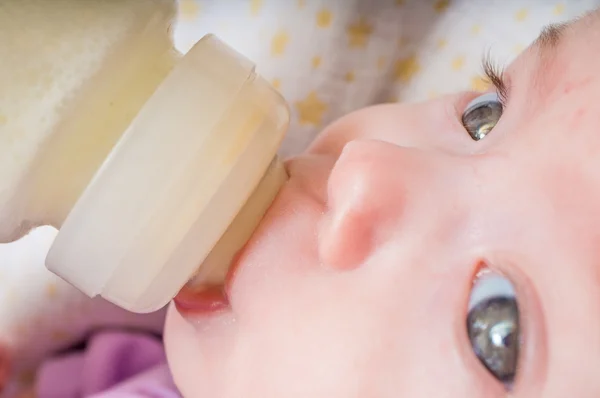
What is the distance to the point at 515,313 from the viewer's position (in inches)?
22.3

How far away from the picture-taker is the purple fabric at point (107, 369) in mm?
900

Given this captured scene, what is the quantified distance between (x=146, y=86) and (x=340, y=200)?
17 cm

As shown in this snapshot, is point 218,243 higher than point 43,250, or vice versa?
point 218,243

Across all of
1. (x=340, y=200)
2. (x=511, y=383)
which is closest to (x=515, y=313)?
(x=511, y=383)

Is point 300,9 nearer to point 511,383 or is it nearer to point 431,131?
point 431,131

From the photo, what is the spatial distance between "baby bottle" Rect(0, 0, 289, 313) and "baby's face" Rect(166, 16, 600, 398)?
7 cm

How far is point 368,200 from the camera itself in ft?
1.87

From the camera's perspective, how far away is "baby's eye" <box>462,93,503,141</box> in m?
0.76

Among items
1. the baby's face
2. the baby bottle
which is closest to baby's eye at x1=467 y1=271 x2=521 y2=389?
the baby's face

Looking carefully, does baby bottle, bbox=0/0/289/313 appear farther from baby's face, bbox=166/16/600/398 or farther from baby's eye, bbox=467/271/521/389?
baby's eye, bbox=467/271/521/389

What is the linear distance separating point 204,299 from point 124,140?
19cm

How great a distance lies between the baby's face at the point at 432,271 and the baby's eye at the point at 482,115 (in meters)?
0.12

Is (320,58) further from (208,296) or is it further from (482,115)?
(208,296)

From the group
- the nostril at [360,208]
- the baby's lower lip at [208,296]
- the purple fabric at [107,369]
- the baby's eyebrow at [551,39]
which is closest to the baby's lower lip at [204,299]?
the baby's lower lip at [208,296]
